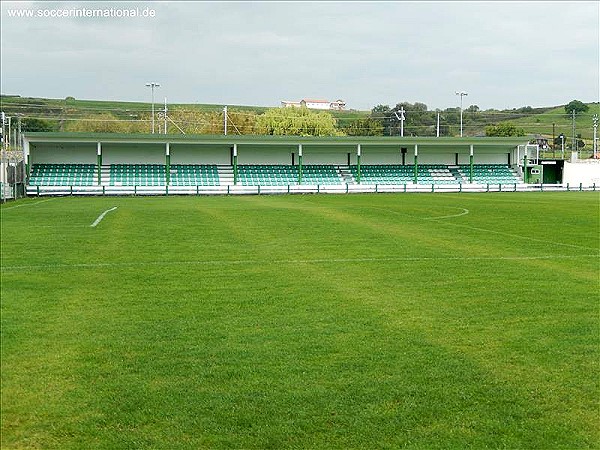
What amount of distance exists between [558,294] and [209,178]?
4747 cm

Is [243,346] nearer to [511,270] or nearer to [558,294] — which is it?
[558,294]

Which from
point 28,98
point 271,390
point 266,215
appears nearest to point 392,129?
point 28,98

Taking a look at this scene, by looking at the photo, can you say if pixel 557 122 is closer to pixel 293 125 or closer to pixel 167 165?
pixel 293 125

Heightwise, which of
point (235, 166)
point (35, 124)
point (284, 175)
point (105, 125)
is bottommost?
point (284, 175)

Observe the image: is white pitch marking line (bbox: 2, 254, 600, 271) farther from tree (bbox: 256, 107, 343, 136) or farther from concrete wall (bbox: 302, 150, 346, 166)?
tree (bbox: 256, 107, 343, 136)

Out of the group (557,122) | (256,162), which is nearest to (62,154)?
(256,162)

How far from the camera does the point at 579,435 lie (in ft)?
16.8

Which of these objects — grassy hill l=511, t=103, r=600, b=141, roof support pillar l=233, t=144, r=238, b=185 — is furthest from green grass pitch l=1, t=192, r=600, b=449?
grassy hill l=511, t=103, r=600, b=141

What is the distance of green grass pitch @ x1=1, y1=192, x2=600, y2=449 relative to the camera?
5059 millimetres

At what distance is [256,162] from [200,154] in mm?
4509

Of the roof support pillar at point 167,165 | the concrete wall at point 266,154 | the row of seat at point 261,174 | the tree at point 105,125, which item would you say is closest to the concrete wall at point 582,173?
the row of seat at point 261,174

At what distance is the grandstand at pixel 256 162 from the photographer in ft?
174

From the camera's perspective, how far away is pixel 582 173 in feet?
213

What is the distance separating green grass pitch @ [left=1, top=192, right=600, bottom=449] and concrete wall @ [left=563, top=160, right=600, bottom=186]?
53.1 m
